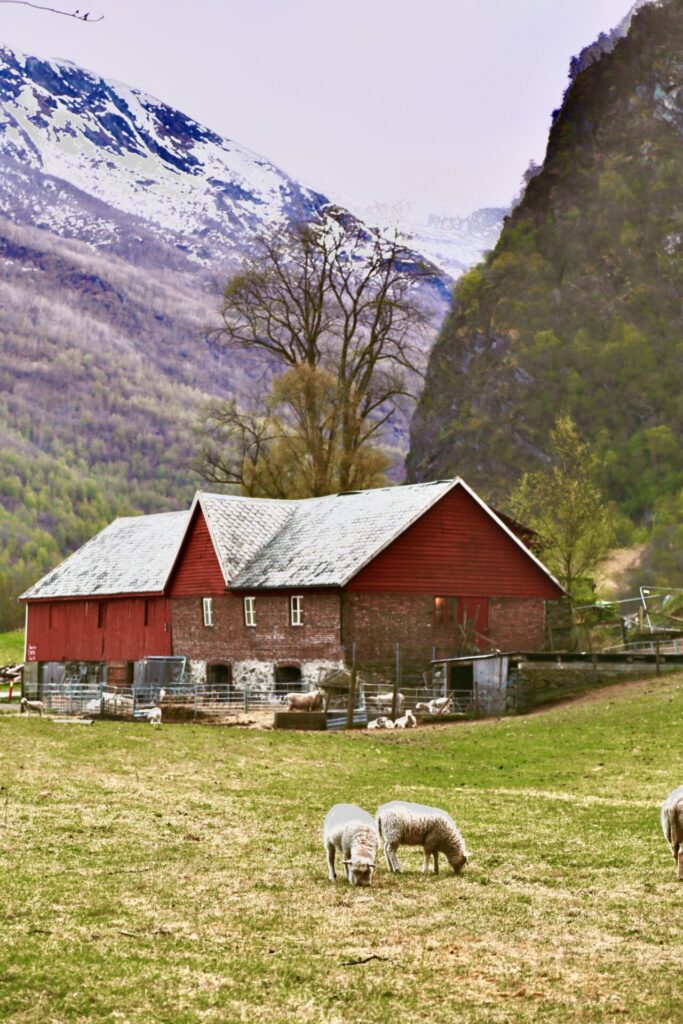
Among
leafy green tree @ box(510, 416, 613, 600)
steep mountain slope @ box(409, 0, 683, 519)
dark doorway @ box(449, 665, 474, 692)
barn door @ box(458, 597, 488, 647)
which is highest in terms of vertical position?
steep mountain slope @ box(409, 0, 683, 519)

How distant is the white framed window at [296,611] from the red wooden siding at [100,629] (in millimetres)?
8708

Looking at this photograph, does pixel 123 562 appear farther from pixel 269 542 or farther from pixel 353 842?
pixel 353 842

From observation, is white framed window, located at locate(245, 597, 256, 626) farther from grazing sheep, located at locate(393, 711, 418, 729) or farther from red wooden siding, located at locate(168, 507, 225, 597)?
grazing sheep, located at locate(393, 711, 418, 729)

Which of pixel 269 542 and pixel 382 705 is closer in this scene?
pixel 382 705

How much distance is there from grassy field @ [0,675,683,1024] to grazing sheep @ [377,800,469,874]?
0.26m

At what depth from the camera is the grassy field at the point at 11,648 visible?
327 ft

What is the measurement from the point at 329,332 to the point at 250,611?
31765 mm

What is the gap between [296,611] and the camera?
53438 mm

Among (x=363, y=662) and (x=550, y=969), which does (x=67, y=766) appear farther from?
(x=363, y=662)

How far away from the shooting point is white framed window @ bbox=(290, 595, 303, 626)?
53250 millimetres

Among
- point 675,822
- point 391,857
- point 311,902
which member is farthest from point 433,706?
point 311,902

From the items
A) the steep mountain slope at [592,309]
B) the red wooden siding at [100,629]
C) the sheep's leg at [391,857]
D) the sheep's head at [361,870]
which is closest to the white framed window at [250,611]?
the red wooden siding at [100,629]

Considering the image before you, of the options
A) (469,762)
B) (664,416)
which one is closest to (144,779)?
(469,762)

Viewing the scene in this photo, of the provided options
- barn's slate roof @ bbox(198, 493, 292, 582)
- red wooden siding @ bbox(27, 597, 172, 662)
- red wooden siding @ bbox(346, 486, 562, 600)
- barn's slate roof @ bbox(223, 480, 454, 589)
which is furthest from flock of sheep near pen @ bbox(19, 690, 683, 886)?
red wooden siding @ bbox(27, 597, 172, 662)
